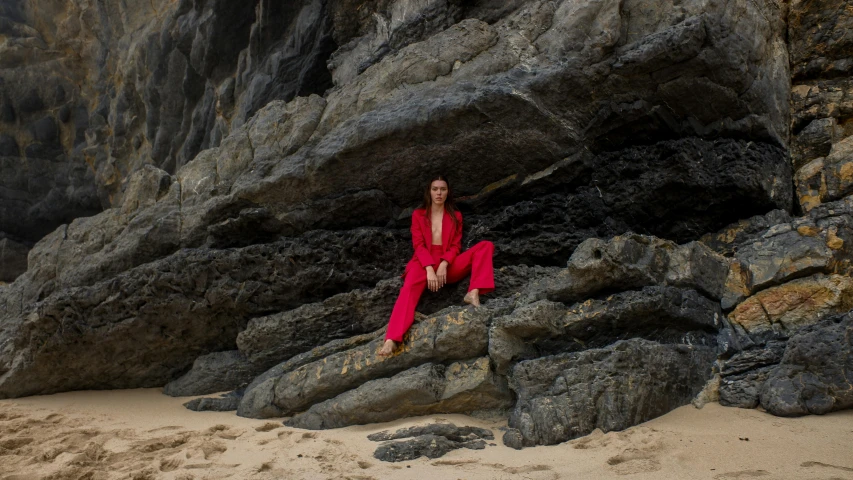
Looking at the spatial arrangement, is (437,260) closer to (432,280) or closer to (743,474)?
(432,280)

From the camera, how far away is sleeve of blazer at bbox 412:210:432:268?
622 cm

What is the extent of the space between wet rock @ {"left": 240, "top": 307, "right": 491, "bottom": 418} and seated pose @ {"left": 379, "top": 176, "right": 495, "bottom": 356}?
14 centimetres

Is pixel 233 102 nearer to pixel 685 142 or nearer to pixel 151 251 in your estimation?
pixel 151 251

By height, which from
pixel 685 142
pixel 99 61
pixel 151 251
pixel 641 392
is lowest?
pixel 641 392

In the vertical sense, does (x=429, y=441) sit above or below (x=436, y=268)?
below

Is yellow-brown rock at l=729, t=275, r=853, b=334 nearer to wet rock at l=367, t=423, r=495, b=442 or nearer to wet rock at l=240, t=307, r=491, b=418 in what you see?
wet rock at l=240, t=307, r=491, b=418

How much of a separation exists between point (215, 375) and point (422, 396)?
2846 millimetres

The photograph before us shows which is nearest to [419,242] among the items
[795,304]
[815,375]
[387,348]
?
[387,348]

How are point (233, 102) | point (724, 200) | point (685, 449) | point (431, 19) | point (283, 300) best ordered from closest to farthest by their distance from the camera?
1. point (685, 449)
2. point (724, 200)
3. point (283, 300)
4. point (431, 19)
5. point (233, 102)

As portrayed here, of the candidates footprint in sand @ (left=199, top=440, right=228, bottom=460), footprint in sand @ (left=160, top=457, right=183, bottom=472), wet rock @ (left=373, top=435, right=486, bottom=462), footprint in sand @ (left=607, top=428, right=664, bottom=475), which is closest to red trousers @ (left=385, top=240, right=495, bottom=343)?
wet rock @ (left=373, top=435, right=486, bottom=462)

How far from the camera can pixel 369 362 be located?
573 centimetres

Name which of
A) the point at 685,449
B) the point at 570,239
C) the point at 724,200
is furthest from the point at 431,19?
the point at 685,449

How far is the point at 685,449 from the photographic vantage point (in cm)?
402

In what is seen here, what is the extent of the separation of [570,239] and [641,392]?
217 cm
